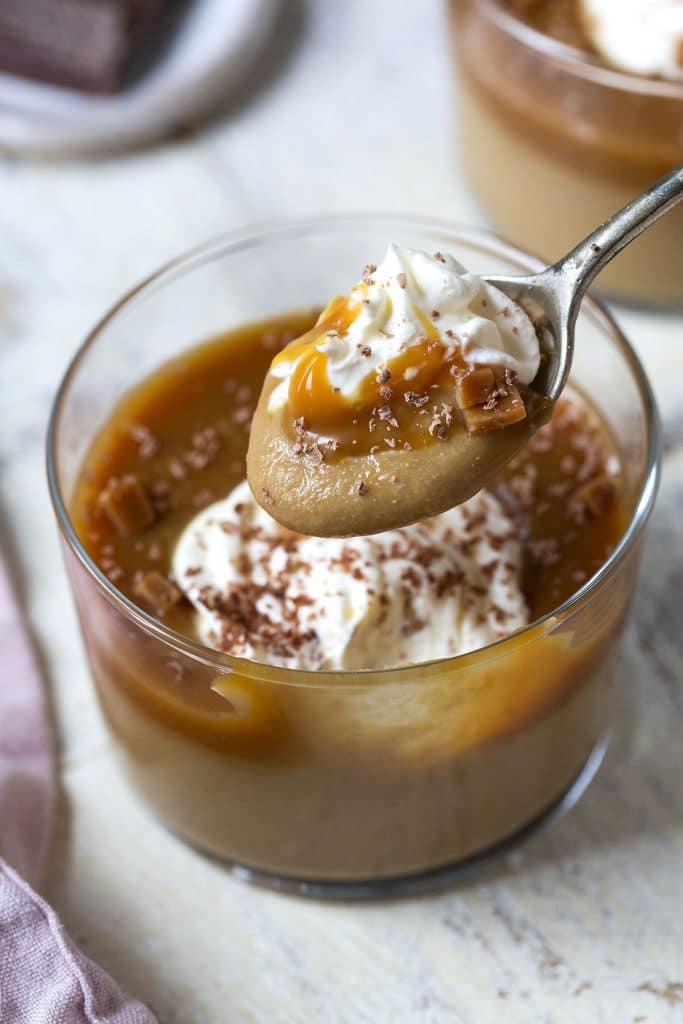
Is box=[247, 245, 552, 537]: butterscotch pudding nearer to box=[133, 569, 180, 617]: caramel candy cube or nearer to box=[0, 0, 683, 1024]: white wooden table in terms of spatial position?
box=[133, 569, 180, 617]: caramel candy cube

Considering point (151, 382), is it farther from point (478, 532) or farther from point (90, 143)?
point (90, 143)

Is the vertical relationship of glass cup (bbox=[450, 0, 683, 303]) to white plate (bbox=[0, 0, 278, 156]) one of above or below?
below

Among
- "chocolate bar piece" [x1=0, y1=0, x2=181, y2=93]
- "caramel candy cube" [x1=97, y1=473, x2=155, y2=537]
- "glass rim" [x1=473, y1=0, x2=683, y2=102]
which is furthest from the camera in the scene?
"chocolate bar piece" [x1=0, y1=0, x2=181, y2=93]

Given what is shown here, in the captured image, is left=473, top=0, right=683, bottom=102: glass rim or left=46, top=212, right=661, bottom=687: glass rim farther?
left=473, top=0, right=683, bottom=102: glass rim

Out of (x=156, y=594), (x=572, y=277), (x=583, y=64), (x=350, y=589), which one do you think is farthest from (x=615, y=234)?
(x=583, y=64)

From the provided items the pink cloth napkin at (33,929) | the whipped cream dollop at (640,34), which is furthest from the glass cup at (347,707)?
the whipped cream dollop at (640,34)

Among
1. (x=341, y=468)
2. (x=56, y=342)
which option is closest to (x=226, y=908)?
(x=341, y=468)

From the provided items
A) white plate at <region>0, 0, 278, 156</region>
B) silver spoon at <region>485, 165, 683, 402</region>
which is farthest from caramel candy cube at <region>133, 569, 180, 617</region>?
white plate at <region>0, 0, 278, 156</region>
